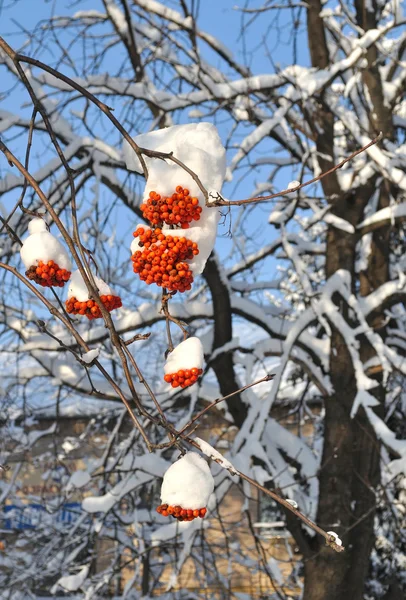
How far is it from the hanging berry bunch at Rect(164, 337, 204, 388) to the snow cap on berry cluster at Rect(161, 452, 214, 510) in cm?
16

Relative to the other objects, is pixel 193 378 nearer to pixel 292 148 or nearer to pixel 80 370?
pixel 80 370

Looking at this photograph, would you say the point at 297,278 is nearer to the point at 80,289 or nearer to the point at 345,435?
the point at 345,435

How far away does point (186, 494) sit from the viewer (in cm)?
127

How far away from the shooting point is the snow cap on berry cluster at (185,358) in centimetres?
129

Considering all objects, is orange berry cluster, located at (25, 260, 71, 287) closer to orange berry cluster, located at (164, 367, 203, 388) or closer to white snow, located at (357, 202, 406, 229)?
orange berry cluster, located at (164, 367, 203, 388)

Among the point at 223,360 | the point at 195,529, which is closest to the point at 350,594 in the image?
the point at 195,529

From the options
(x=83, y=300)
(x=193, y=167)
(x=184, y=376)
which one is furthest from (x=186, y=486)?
(x=193, y=167)

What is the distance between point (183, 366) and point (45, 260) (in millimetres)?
342

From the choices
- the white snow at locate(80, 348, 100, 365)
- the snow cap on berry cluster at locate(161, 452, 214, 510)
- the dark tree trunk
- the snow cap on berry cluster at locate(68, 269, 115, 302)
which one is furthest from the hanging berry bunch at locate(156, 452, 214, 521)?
the dark tree trunk

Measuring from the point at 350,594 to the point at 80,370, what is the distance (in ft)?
8.83

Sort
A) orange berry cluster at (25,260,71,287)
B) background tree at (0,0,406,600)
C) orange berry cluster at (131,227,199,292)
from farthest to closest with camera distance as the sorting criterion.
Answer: background tree at (0,0,406,600)
orange berry cluster at (25,260,71,287)
orange berry cluster at (131,227,199,292)

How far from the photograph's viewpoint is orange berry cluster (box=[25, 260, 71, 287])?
133 cm

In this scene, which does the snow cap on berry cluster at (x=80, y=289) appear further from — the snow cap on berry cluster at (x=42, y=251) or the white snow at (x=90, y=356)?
the white snow at (x=90, y=356)

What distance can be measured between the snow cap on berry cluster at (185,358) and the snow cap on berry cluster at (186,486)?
0.18 m
